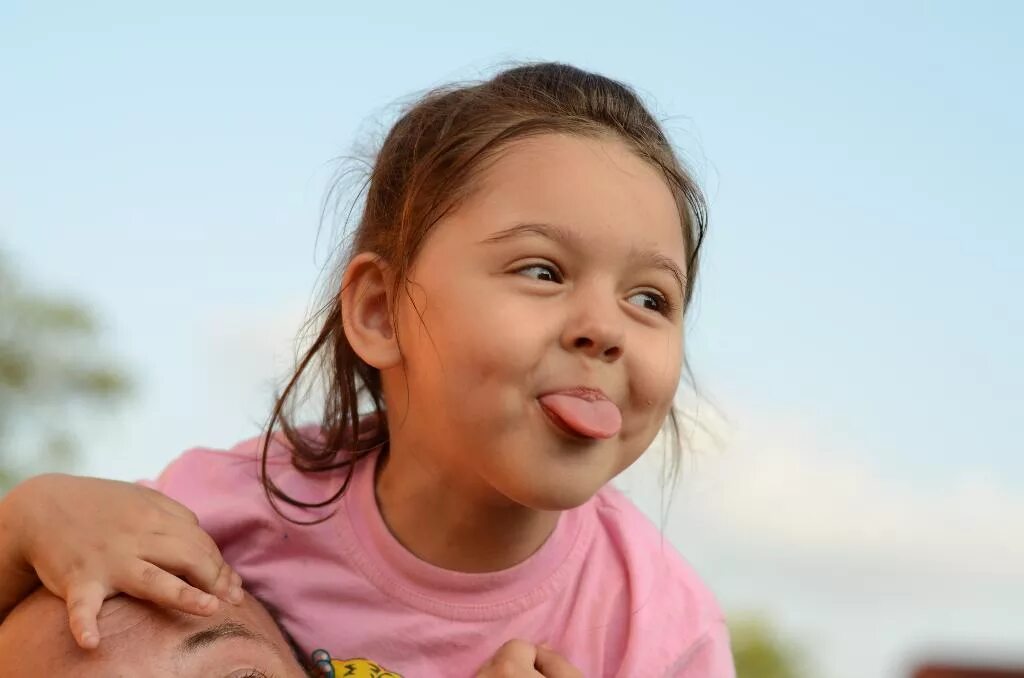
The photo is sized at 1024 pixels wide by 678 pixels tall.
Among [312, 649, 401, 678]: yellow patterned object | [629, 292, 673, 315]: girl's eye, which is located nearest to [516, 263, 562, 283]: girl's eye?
[629, 292, 673, 315]: girl's eye

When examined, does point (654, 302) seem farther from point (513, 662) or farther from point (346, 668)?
point (346, 668)

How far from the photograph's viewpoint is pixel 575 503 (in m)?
2.33

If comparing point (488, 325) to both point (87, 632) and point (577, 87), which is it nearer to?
point (577, 87)

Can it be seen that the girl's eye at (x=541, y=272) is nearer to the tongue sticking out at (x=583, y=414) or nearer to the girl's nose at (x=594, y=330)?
the girl's nose at (x=594, y=330)

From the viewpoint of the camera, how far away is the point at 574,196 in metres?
2.30

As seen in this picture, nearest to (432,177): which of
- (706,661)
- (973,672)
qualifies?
(706,661)

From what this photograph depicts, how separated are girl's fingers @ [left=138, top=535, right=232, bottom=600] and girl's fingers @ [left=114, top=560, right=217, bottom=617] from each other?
0.06 metres

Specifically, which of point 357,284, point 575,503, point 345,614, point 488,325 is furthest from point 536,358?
point 345,614

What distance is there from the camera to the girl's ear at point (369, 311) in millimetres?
2576

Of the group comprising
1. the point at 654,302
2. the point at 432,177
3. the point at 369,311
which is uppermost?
the point at 432,177

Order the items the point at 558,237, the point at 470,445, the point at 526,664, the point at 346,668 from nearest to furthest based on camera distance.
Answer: the point at 558,237, the point at 470,445, the point at 526,664, the point at 346,668

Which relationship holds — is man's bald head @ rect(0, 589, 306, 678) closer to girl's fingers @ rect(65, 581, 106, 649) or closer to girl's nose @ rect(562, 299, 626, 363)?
girl's fingers @ rect(65, 581, 106, 649)

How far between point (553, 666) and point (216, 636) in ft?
2.24

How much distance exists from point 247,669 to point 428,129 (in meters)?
1.18
